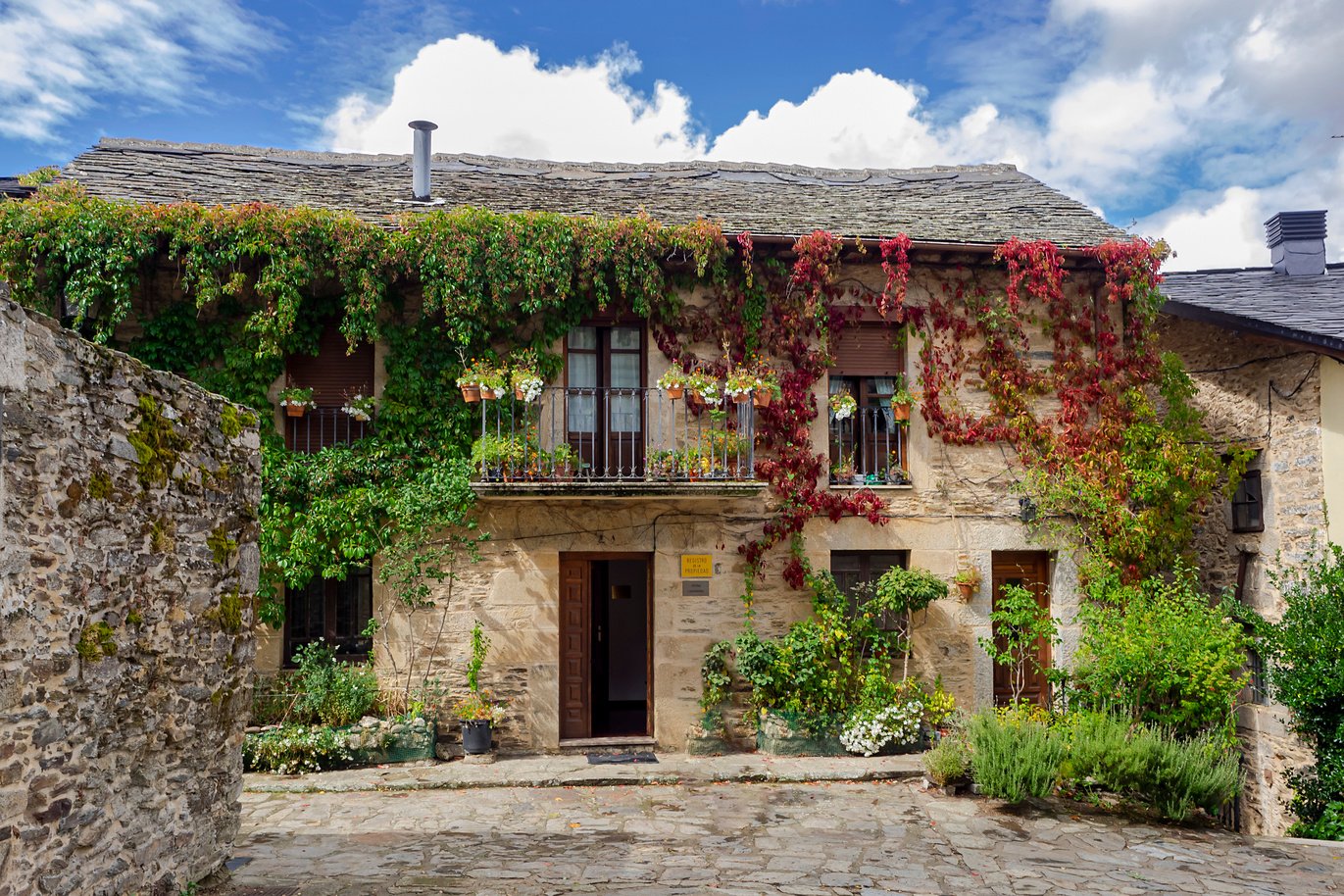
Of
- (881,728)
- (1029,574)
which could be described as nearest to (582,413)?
(881,728)

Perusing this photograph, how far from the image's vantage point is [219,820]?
560cm

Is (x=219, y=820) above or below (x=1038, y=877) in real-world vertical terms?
above

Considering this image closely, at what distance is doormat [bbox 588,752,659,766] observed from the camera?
9445mm

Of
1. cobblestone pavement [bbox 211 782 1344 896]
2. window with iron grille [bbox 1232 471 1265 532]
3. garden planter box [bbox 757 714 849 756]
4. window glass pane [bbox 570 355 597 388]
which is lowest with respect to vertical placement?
cobblestone pavement [bbox 211 782 1344 896]

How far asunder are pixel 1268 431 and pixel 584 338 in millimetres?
7325

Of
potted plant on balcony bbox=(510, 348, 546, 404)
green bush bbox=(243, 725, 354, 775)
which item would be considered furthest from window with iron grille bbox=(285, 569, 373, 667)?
potted plant on balcony bbox=(510, 348, 546, 404)

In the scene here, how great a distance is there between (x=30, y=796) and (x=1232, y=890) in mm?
6589

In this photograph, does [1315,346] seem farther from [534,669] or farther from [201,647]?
[201,647]

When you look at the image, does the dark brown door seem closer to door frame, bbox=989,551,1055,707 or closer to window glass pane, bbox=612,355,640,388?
window glass pane, bbox=612,355,640,388

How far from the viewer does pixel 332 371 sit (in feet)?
33.2

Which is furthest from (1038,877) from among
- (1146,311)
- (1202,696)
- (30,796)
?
(1146,311)

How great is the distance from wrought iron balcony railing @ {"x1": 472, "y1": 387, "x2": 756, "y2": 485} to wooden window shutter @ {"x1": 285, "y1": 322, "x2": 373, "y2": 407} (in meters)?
1.35

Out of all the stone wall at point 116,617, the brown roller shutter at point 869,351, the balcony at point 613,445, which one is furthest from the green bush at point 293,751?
the brown roller shutter at point 869,351

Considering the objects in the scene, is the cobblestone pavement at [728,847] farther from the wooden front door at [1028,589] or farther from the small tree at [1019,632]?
the wooden front door at [1028,589]
